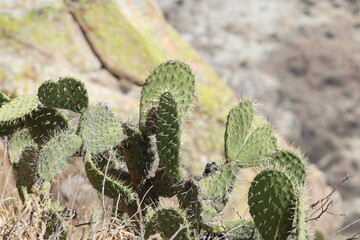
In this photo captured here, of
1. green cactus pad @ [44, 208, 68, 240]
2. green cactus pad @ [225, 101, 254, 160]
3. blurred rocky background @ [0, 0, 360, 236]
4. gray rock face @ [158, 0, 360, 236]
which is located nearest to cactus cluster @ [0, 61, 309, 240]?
green cactus pad @ [225, 101, 254, 160]

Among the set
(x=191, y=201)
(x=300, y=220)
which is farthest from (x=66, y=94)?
(x=300, y=220)

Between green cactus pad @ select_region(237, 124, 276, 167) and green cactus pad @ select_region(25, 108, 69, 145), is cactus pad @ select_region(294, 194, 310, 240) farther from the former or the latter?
green cactus pad @ select_region(25, 108, 69, 145)

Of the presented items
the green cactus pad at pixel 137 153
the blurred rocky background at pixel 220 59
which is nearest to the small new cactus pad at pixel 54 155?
the green cactus pad at pixel 137 153

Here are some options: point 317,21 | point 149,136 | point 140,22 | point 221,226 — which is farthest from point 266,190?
point 317,21

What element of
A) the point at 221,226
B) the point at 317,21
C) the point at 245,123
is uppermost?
the point at 317,21

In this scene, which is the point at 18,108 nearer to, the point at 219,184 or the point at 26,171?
A: the point at 26,171

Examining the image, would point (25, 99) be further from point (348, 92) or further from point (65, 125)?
point (348, 92)

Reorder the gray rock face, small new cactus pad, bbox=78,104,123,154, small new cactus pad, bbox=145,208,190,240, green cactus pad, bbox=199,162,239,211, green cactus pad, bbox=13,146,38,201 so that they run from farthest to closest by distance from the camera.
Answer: the gray rock face
green cactus pad, bbox=13,146,38,201
small new cactus pad, bbox=78,104,123,154
green cactus pad, bbox=199,162,239,211
small new cactus pad, bbox=145,208,190,240

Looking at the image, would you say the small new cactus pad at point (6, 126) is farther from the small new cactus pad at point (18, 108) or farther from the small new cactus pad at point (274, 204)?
the small new cactus pad at point (274, 204)
